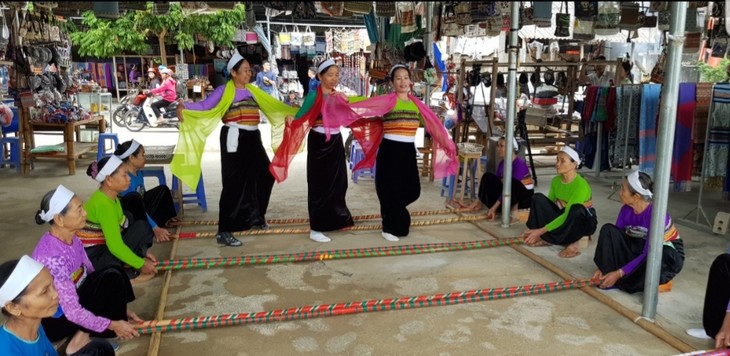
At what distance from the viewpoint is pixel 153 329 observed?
2842 millimetres

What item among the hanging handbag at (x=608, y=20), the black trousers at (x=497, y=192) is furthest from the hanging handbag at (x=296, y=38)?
the black trousers at (x=497, y=192)

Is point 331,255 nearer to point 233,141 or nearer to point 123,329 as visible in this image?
point 233,141

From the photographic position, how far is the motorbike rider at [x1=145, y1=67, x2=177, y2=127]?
12097mm

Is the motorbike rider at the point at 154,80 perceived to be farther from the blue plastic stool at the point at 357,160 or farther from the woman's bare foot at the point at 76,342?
the woman's bare foot at the point at 76,342

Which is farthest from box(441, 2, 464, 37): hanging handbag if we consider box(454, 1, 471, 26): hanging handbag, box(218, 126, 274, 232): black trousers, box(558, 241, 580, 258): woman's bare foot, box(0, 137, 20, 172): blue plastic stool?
box(0, 137, 20, 172): blue plastic stool

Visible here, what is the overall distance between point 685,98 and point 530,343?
11.8 feet

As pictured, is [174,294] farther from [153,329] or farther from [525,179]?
[525,179]

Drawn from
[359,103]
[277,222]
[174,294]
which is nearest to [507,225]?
[359,103]

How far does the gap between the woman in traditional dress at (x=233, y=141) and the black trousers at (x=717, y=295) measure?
124 inches

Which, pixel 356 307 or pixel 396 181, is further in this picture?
pixel 396 181

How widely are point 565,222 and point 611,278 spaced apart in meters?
0.79

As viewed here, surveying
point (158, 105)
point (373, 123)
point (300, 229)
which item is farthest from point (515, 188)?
point (158, 105)

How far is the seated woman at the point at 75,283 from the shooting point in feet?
7.93

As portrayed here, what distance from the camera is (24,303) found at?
A: 6.20 feet
